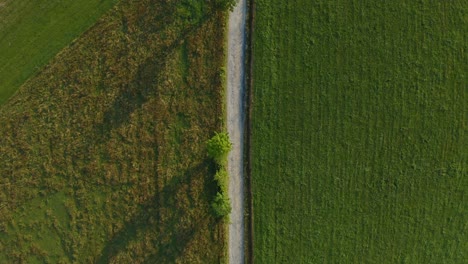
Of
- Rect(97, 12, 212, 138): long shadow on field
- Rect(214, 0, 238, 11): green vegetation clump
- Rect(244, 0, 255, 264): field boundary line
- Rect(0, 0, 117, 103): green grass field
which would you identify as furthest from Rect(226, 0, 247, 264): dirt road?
Rect(0, 0, 117, 103): green grass field

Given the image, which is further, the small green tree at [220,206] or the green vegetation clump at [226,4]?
the small green tree at [220,206]

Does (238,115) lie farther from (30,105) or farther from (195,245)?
(30,105)

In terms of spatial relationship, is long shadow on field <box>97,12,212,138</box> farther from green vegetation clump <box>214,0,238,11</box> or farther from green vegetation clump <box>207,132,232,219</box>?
green vegetation clump <box>207,132,232,219</box>

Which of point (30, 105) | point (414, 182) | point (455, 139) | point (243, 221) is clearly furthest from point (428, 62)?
point (30, 105)

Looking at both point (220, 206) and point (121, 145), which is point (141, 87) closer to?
point (121, 145)

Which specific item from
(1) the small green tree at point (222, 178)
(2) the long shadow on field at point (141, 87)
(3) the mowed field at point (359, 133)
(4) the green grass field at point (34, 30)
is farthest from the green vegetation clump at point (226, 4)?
(1) the small green tree at point (222, 178)

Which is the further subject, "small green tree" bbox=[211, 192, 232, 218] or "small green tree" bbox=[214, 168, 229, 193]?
"small green tree" bbox=[214, 168, 229, 193]

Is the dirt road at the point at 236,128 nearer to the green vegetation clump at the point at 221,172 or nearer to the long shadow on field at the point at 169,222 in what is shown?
the green vegetation clump at the point at 221,172
